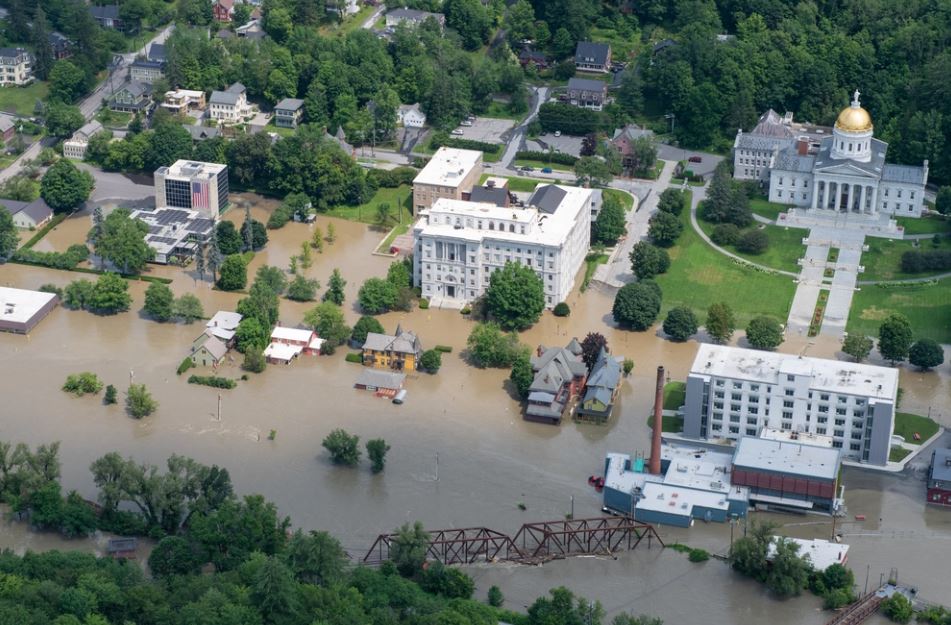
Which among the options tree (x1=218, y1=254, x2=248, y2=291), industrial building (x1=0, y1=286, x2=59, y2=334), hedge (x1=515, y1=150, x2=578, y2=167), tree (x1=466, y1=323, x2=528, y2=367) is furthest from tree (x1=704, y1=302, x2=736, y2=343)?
industrial building (x1=0, y1=286, x2=59, y2=334)

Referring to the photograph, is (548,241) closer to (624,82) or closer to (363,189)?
(363,189)

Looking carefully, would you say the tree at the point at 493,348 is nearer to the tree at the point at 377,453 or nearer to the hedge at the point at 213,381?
the tree at the point at 377,453

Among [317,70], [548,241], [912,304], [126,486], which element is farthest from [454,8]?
[126,486]

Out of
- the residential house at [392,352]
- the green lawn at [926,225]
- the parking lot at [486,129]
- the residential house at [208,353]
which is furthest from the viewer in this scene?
the parking lot at [486,129]

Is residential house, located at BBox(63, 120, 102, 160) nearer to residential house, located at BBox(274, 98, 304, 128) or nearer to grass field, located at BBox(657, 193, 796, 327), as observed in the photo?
residential house, located at BBox(274, 98, 304, 128)

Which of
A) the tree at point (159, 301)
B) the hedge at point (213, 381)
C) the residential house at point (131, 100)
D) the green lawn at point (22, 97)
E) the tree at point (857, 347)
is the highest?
the tree at point (857, 347)

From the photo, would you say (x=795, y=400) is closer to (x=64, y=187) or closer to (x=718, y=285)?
(x=718, y=285)

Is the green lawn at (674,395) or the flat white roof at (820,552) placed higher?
the flat white roof at (820,552)

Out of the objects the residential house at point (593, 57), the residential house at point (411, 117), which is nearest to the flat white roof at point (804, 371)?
the residential house at point (411, 117)
